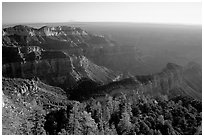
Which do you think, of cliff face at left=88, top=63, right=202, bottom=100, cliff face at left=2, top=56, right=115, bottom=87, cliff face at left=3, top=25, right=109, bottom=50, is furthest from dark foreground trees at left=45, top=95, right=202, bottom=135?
cliff face at left=3, top=25, right=109, bottom=50

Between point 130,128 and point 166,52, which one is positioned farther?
point 166,52

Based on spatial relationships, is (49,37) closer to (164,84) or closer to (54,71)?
(54,71)

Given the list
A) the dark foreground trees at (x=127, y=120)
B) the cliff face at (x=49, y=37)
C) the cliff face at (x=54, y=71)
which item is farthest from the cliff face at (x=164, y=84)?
the cliff face at (x=49, y=37)

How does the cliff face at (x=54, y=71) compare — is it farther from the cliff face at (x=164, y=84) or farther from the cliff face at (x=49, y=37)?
the cliff face at (x=164, y=84)

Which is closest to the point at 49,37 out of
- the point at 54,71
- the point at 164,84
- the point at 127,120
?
the point at 54,71

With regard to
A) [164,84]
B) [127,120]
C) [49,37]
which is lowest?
[164,84]

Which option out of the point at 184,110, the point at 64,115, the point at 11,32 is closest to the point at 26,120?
the point at 64,115

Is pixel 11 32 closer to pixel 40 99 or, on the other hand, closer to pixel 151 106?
pixel 40 99

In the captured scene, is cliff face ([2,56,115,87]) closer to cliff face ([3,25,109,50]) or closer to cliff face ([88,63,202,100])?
cliff face ([3,25,109,50])

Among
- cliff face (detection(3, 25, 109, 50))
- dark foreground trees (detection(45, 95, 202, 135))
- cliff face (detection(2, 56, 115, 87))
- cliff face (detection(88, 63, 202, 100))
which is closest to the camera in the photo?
dark foreground trees (detection(45, 95, 202, 135))
